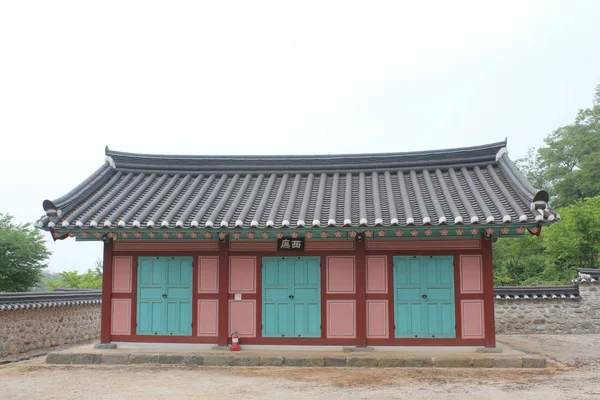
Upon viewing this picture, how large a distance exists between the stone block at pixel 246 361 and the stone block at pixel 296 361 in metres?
0.59

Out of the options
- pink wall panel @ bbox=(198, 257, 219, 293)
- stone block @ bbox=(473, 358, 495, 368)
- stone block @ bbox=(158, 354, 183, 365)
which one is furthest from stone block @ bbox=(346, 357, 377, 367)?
stone block @ bbox=(158, 354, 183, 365)

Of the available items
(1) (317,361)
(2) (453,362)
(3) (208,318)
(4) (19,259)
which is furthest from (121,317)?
(4) (19,259)

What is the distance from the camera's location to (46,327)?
15.7 meters

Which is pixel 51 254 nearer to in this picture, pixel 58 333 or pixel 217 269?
pixel 58 333

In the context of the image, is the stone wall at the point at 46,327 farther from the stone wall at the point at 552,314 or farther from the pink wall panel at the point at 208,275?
the stone wall at the point at 552,314

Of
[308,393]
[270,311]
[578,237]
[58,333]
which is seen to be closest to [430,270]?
[270,311]

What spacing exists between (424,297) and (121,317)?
701 cm

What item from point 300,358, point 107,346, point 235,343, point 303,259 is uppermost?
point 303,259

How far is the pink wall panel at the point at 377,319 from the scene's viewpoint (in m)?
11.8

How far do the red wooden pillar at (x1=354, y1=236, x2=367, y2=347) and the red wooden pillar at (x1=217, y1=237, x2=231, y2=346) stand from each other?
2960 millimetres

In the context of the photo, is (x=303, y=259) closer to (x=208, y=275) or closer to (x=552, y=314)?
(x=208, y=275)

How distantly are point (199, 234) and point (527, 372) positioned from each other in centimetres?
723

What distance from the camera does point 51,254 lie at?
2417 cm

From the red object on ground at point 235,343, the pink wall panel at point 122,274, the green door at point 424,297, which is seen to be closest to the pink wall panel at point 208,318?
the red object on ground at point 235,343
